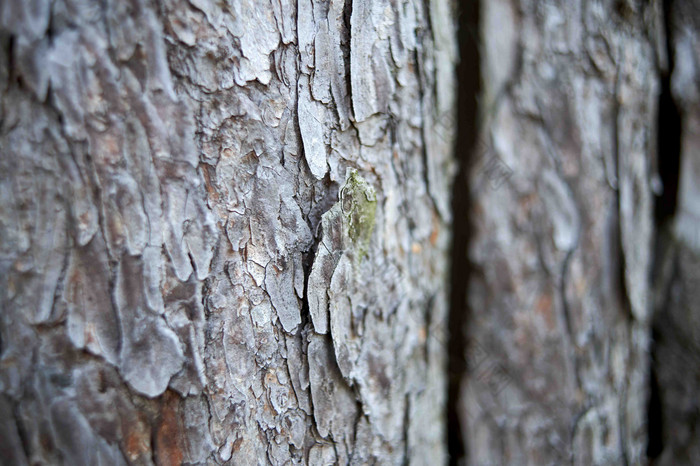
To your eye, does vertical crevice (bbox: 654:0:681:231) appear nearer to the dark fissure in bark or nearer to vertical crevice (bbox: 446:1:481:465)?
the dark fissure in bark

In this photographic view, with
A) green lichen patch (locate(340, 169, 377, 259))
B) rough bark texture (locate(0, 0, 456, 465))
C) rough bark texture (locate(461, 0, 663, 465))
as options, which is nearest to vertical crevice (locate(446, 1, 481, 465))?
rough bark texture (locate(461, 0, 663, 465))

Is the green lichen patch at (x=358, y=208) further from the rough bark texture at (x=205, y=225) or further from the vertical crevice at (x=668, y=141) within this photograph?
the vertical crevice at (x=668, y=141)

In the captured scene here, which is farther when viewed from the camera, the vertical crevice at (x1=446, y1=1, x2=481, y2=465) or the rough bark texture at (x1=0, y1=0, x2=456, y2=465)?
the vertical crevice at (x1=446, y1=1, x2=481, y2=465)

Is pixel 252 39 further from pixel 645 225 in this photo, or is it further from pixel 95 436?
pixel 645 225

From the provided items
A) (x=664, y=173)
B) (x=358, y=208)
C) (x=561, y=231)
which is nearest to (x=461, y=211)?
(x=561, y=231)

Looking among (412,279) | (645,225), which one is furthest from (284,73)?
(645,225)

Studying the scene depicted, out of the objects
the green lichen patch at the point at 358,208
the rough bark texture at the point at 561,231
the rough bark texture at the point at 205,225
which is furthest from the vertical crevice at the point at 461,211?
the green lichen patch at the point at 358,208
